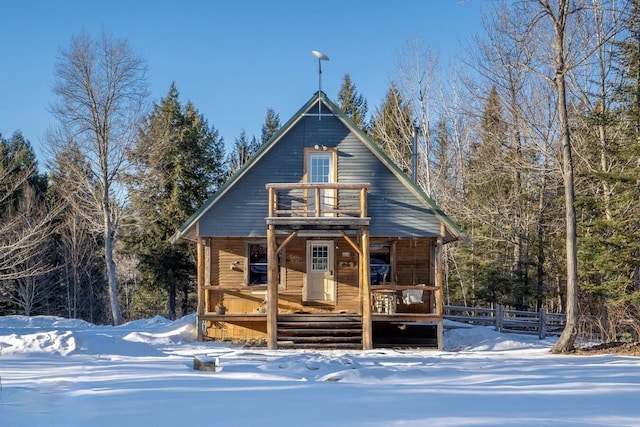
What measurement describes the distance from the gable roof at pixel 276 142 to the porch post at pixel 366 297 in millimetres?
2317

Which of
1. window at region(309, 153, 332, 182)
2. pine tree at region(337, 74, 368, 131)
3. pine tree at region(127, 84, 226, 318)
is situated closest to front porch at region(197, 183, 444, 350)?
window at region(309, 153, 332, 182)

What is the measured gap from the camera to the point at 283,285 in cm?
1747

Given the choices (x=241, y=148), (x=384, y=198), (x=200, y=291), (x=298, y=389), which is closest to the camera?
(x=298, y=389)

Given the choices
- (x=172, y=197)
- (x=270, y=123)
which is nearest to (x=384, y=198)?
(x=172, y=197)

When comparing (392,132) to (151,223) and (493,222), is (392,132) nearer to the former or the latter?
(493,222)

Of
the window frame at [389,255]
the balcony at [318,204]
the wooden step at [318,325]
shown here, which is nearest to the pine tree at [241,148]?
the balcony at [318,204]

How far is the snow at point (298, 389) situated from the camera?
5809 millimetres

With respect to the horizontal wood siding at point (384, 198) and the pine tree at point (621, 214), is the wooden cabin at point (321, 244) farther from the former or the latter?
the pine tree at point (621, 214)

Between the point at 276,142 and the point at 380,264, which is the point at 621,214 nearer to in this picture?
the point at 380,264

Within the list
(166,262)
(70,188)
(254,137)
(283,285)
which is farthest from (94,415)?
(254,137)

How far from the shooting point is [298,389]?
7496mm

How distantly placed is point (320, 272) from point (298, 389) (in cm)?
1013

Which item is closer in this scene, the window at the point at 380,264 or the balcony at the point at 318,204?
the balcony at the point at 318,204

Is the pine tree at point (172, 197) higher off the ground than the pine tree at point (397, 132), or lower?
lower
